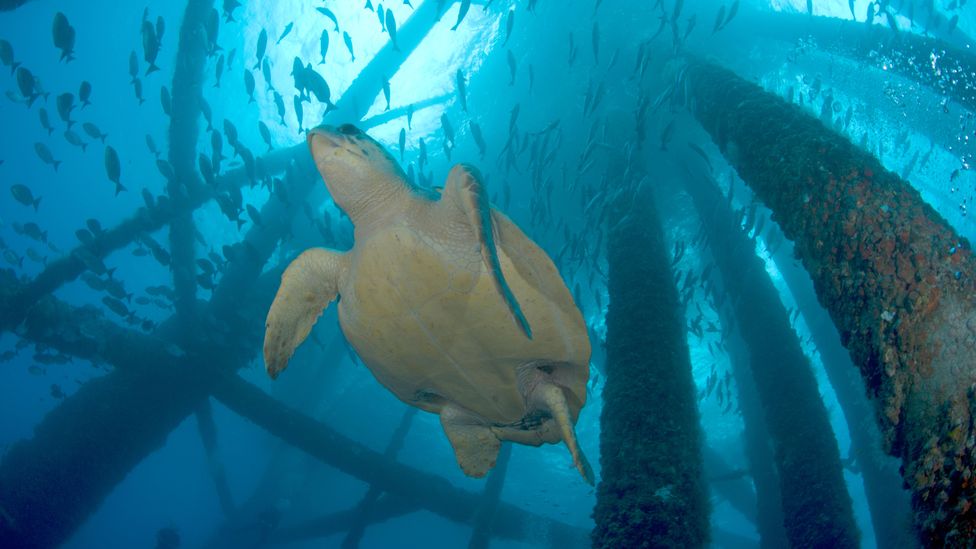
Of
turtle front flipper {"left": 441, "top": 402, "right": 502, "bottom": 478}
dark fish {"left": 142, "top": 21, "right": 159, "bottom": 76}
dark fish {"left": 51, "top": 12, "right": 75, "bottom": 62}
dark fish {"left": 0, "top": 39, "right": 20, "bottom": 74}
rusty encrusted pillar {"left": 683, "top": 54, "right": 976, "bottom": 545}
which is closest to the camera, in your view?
rusty encrusted pillar {"left": 683, "top": 54, "right": 976, "bottom": 545}

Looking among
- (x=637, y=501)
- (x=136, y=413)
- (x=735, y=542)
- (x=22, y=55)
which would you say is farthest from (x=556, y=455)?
(x=22, y=55)

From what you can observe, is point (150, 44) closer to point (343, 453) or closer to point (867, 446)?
point (343, 453)

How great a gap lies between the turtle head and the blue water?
18.7ft

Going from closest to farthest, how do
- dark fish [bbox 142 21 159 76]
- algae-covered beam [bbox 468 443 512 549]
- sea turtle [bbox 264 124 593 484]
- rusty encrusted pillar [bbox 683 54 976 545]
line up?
rusty encrusted pillar [bbox 683 54 976 545] → sea turtle [bbox 264 124 593 484] → dark fish [bbox 142 21 159 76] → algae-covered beam [bbox 468 443 512 549]

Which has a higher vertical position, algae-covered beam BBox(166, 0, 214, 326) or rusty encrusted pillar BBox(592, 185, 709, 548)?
algae-covered beam BBox(166, 0, 214, 326)

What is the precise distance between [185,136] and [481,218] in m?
11.3

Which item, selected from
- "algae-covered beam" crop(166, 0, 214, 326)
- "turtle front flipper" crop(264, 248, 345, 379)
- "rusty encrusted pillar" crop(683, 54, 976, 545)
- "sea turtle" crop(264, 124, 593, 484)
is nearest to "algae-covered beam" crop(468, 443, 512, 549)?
"algae-covered beam" crop(166, 0, 214, 326)

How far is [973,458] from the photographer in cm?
125

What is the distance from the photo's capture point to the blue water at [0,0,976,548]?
40.4 feet

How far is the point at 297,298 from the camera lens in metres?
3.24

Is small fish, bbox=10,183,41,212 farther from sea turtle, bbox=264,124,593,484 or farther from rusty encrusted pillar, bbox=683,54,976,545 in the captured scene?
rusty encrusted pillar, bbox=683,54,976,545

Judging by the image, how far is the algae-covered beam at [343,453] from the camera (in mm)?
9656

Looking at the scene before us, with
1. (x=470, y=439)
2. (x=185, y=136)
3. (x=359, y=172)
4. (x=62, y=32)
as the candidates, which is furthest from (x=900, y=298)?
(x=185, y=136)

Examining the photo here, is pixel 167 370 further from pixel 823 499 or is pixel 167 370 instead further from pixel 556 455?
pixel 556 455
